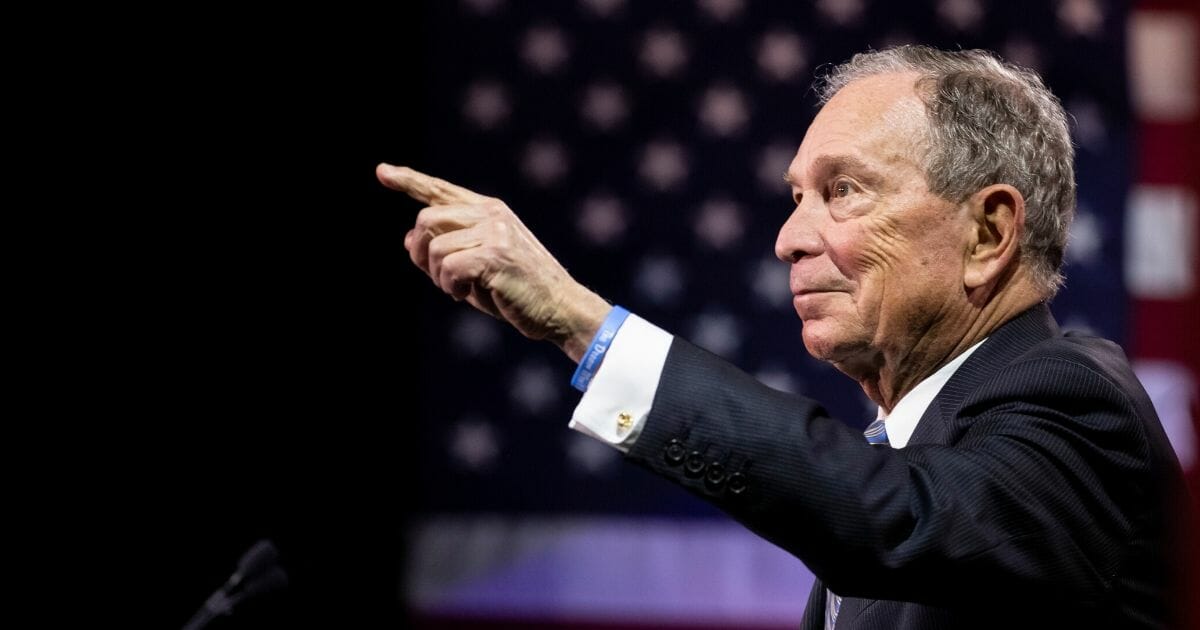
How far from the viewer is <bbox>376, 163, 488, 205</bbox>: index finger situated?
120 cm

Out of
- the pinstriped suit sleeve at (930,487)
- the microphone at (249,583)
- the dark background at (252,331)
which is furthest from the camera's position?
the dark background at (252,331)

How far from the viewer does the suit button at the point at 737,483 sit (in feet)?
3.54

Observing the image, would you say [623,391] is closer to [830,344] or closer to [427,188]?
[427,188]

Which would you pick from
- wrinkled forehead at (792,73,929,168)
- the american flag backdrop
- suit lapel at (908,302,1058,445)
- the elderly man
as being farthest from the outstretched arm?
the american flag backdrop

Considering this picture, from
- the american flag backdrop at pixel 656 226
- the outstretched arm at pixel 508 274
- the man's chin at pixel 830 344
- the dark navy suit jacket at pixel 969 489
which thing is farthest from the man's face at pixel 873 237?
the american flag backdrop at pixel 656 226

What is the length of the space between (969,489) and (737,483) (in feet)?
0.79

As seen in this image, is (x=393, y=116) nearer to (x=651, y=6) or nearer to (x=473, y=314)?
(x=473, y=314)

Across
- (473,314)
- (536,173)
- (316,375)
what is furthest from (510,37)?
(316,375)

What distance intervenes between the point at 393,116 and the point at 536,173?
556mm

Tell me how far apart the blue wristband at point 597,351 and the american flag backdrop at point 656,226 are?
116 inches

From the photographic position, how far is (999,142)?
5.35ft

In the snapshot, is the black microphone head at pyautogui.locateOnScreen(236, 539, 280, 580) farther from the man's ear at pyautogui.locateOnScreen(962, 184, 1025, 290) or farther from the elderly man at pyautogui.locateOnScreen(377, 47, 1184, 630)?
the man's ear at pyautogui.locateOnScreen(962, 184, 1025, 290)

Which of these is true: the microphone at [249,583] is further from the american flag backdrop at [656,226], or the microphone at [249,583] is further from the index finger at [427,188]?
the american flag backdrop at [656,226]

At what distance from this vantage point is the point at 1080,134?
4.20 meters
